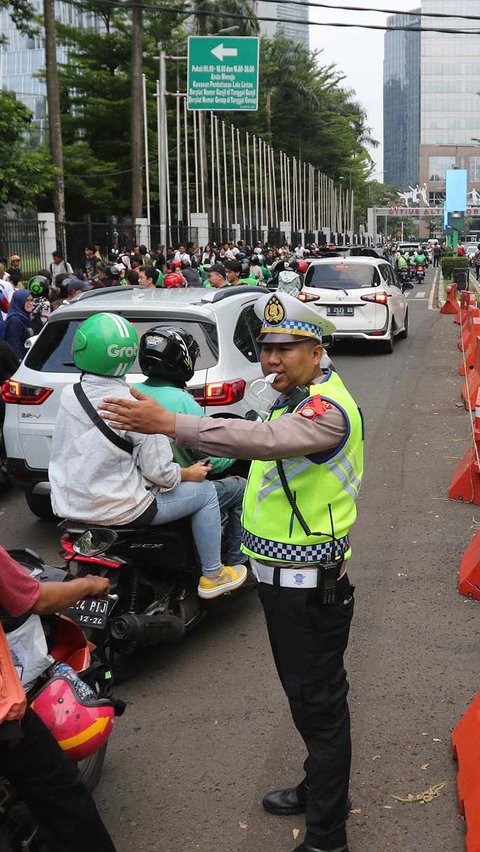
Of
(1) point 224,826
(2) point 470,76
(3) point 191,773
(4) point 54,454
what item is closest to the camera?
(1) point 224,826

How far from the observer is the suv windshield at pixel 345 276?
16734 millimetres

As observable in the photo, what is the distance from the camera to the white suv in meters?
6.33

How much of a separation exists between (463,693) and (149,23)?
162 feet

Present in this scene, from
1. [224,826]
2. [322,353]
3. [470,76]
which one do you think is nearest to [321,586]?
[322,353]

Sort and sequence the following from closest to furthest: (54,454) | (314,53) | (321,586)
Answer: (321,586), (54,454), (314,53)

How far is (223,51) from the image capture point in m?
25.6

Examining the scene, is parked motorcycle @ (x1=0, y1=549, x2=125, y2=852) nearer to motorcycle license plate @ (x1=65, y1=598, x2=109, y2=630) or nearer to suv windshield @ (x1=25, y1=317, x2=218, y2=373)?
motorcycle license plate @ (x1=65, y1=598, x2=109, y2=630)

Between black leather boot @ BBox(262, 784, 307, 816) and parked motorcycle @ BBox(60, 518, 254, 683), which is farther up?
parked motorcycle @ BBox(60, 518, 254, 683)

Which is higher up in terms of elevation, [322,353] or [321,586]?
[322,353]

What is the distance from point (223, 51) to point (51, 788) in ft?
83.1

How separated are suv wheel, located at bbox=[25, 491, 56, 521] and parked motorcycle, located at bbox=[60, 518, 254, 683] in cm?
243

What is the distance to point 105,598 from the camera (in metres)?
4.20

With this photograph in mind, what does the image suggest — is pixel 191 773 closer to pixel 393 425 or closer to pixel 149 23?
pixel 393 425

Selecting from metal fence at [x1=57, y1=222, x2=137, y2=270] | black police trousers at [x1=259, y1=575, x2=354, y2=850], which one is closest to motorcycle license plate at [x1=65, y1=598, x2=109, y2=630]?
black police trousers at [x1=259, y1=575, x2=354, y2=850]
